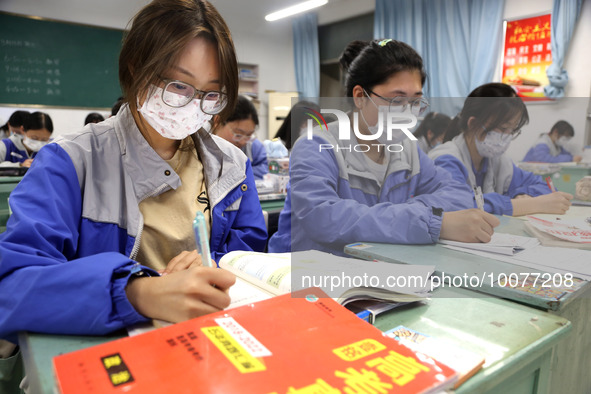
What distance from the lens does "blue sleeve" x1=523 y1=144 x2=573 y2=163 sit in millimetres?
928

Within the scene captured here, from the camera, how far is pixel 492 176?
0.99 m

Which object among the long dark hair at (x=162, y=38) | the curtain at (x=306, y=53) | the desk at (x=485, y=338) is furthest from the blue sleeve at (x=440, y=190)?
the curtain at (x=306, y=53)

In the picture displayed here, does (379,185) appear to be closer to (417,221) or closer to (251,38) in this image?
(417,221)

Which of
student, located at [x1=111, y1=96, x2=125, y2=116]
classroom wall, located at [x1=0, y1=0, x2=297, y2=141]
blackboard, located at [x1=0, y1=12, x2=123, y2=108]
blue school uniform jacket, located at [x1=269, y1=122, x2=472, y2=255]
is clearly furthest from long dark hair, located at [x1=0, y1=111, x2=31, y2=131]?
blue school uniform jacket, located at [x1=269, y1=122, x2=472, y2=255]

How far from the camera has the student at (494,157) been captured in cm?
96

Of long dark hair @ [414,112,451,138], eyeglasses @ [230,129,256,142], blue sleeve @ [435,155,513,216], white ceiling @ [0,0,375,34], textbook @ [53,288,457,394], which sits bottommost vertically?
textbook @ [53,288,457,394]

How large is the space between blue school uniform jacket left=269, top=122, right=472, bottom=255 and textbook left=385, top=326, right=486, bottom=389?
47 centimetres

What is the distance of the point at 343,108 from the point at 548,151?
488 millimetres

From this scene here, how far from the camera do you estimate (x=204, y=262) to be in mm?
619

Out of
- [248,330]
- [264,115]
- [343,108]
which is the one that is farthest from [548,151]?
[264,115]

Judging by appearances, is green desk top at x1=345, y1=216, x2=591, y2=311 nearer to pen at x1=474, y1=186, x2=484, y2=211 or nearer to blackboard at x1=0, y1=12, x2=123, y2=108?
pen at x1=474, y1=186, x2=484, y2=211

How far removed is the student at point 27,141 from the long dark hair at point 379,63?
3506 mm

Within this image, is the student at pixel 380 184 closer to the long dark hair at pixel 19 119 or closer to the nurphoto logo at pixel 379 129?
the nurphoto logo at pixel 379 129

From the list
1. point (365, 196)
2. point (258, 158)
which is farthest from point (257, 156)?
point (365, 196)
